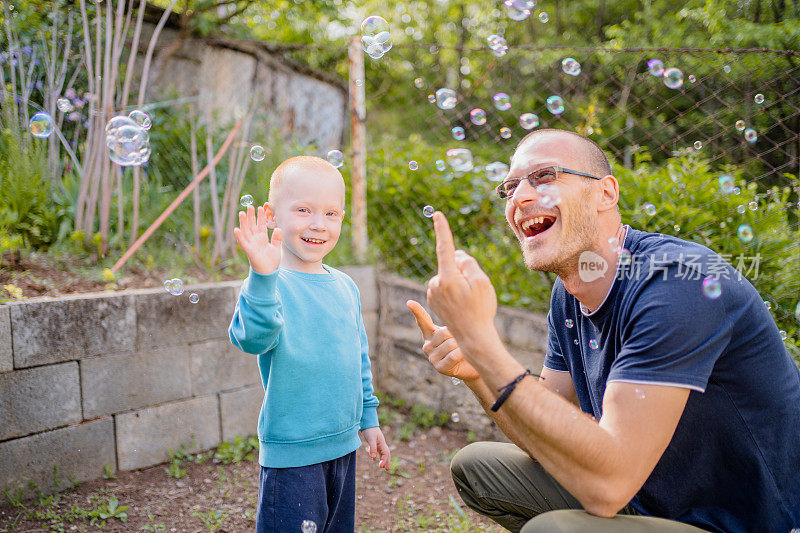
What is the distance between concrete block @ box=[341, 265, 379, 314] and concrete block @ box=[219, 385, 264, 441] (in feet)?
3.54

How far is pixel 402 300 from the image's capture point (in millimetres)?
4297

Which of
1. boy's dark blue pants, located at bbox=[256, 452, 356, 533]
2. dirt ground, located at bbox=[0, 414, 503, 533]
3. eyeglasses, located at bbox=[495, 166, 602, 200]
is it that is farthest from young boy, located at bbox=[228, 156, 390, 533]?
dirt ground, located at bbox=[0, 414, 503, 533]

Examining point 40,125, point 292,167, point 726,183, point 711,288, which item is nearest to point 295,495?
point 292,167

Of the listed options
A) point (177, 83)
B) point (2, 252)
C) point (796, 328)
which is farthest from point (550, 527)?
point (177, 83)

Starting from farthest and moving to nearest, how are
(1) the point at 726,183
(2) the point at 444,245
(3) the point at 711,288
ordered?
(1) the point at 726,183 < (3) the point at 711,288 < (2) the point at 444,245

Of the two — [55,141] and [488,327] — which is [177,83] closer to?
[55,141]

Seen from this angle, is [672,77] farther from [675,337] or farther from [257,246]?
[257,246]

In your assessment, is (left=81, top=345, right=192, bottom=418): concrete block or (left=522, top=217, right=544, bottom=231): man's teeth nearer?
(left=522, top=217, right=544, bottom=231): man's teeth

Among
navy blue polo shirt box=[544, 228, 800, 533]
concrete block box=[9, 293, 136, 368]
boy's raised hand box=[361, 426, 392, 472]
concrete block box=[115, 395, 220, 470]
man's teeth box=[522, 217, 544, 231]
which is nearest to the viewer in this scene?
navy blue polo shirt box=[544, 228, 800, 533]

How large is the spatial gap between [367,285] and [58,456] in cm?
223

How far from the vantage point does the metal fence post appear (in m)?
4.45

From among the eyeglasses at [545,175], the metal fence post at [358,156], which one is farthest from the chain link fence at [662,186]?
the eyeglasses at [545,175]

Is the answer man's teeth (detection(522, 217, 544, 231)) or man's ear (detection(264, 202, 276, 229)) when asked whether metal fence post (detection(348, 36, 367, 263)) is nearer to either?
man's ear (detection(264, 202, 276, 229))

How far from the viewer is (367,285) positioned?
4.41 m
